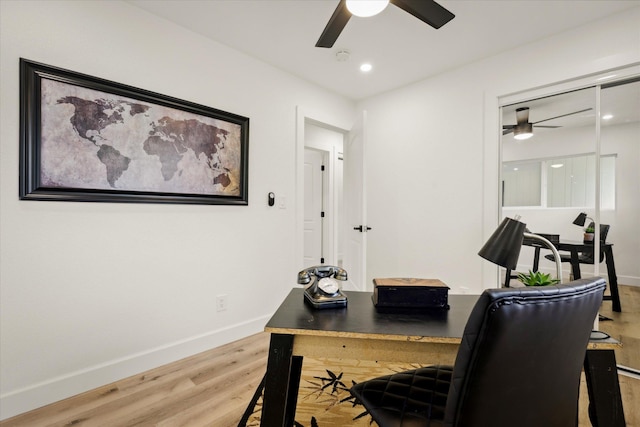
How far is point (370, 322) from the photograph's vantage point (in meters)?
1.04

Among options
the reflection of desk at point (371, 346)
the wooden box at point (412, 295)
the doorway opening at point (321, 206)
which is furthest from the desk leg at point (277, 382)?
the doorway opening at point (321, 206)

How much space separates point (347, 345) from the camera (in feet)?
3.22

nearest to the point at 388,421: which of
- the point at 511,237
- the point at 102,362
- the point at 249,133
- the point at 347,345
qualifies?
the point at 347,345

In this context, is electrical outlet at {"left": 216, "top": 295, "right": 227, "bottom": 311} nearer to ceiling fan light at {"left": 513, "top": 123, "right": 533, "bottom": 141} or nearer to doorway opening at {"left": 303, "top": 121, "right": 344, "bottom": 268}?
doorway opening at {"left": 303, "top": 121, "right": 344, "bottom": 268}

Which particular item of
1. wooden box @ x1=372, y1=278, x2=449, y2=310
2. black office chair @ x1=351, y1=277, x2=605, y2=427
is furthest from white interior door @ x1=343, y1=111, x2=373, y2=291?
black office chair @ x1=351, y1=277, x2=605, y2=427

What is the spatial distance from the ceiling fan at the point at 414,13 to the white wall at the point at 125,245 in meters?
1.10

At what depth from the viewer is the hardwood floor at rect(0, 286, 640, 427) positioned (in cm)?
154

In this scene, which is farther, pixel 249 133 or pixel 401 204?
pixel 401 204

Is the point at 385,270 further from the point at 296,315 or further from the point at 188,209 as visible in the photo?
the point at 296,315

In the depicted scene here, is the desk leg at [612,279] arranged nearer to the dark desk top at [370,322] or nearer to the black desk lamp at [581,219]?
the black desk lamp at [581,219]

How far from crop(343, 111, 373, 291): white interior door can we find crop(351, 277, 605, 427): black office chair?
7.01 ft

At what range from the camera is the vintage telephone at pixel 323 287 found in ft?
3.89

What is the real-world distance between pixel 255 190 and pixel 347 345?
6.32 ft

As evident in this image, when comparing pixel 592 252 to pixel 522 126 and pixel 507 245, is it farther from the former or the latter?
pixel 507 245
